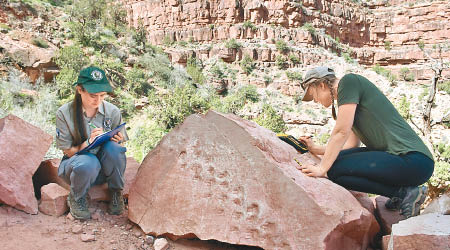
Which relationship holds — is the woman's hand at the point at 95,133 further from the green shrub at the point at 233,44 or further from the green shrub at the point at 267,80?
the green shrub at the point at 233,44

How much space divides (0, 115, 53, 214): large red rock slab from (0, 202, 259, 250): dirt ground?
3.4 inches

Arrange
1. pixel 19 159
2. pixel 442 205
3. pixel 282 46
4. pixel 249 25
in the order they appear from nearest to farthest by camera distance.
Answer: pixel 442 205 → pixel 19 159 → pixel 282 46 → pixel 249 25

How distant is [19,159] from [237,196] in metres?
1.77

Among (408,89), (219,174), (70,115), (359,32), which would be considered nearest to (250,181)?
(219,174)

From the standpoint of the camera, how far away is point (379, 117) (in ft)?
6.93

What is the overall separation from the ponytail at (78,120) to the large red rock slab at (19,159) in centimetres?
52

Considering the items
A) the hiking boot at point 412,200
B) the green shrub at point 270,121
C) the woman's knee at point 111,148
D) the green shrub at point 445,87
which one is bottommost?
the green shrub at point 270,121

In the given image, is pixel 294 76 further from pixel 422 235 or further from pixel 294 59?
pixel 422 235

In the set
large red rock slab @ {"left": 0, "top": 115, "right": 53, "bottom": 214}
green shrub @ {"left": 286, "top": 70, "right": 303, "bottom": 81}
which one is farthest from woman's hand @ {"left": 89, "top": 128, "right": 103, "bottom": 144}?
green shrub @ {"left": 286, "top": 70, "right": 303, "bottom": 81}

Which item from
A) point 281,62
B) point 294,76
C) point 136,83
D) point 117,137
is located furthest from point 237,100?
point 117,137

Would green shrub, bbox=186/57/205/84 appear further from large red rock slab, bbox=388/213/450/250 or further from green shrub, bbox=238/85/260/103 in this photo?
large red rock slab, bbox=388/213/450/250

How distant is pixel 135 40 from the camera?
2564 centimetres

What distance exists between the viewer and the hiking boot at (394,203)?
221 cm

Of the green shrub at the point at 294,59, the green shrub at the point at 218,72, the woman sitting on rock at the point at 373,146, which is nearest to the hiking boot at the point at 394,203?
the woman sitting on rock at the point at 373,146
